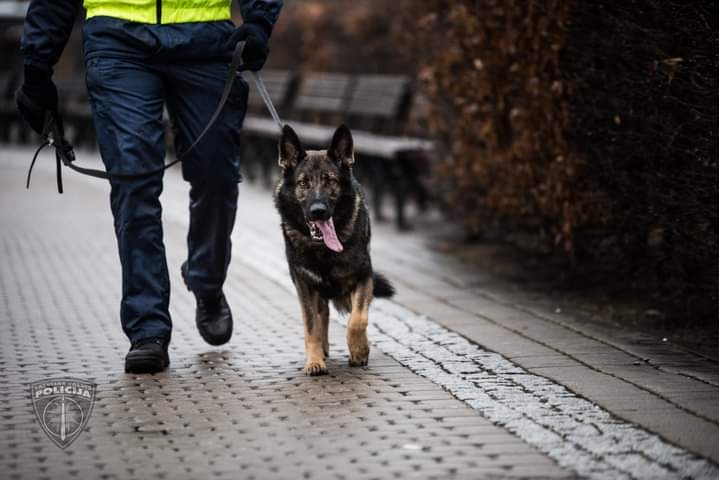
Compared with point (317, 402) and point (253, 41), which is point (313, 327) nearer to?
point (317, 402)

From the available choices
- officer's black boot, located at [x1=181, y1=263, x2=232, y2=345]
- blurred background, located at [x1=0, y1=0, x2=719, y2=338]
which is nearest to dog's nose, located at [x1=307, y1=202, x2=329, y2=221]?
officer's black boot, located at [x1=181, y1=263, x2=232, y2=345]

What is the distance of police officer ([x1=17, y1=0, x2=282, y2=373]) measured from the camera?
20.4 ft

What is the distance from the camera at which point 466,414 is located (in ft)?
17.2

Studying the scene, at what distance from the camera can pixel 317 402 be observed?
5512 mm

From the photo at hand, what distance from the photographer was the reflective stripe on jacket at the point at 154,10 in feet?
20.5

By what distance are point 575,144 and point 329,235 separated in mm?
2367

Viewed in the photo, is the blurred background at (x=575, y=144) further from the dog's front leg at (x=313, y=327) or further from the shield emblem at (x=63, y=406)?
the shield emblem at (x=63, y=406)

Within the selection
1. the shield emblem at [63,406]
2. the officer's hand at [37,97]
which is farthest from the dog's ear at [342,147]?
the shield emblem at [63,406]

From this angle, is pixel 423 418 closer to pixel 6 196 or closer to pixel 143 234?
pixel 143 234

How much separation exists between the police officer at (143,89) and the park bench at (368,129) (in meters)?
4.83

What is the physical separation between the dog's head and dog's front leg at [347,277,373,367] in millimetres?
283

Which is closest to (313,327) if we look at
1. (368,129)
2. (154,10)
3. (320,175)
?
(320,175)

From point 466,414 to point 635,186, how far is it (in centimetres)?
250

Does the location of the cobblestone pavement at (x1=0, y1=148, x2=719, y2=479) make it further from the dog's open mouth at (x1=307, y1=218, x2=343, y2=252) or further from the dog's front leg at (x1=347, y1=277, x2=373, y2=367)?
the dog's open mouth at (x1=307, y1=218, x2=343, y2=252)
